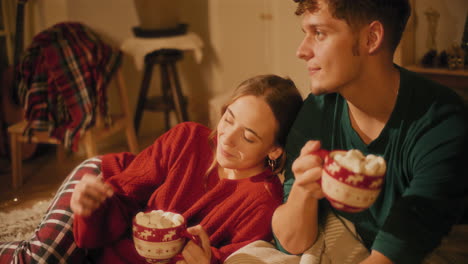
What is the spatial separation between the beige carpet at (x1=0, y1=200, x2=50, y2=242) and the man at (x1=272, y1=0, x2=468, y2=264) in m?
1.25

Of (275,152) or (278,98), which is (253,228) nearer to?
(275,152)

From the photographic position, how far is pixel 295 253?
1.32m

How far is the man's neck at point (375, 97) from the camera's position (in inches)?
49.3

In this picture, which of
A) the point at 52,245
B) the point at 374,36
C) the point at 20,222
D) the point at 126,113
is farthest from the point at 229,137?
the point at 126,113

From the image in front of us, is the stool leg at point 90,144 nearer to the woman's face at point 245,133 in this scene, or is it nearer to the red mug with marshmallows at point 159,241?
the woman's face at point 245,133

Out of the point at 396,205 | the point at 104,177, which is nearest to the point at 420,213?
the point at 396,205

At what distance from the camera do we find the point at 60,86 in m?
2.67

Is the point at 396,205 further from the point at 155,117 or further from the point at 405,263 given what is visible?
the point at 155,117

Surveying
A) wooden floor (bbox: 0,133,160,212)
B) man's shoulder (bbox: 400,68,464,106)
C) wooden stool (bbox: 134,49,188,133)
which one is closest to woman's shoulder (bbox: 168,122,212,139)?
man's shoulder (bbox: 400,68,464,106)

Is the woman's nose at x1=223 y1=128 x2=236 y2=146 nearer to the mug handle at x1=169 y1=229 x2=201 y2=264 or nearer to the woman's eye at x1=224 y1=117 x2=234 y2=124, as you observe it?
the woman's eye at x1=224 y1=117 x2=234 y2=124

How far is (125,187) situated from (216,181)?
0.86ft

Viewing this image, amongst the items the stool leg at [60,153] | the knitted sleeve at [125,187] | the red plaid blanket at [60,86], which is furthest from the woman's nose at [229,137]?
the stool leg at [60,153]

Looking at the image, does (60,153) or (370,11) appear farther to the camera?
(60,153)

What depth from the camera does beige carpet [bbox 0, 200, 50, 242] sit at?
2100 mm
